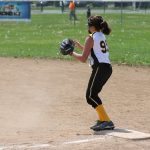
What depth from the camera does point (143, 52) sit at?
21547mm

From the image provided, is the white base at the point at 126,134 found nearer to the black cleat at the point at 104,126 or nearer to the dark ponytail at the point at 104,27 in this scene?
the black cleat at the point at 104,126

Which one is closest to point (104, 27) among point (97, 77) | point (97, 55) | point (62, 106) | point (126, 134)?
point (97, 55)

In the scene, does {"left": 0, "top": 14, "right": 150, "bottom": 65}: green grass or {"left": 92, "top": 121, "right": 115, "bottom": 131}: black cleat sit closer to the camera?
{"left": 92, "top": 121, "right": 115, "bottom": 131}: black cleat

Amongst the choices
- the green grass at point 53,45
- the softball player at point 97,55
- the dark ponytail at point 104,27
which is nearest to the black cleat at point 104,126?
the softball player at point 97,55

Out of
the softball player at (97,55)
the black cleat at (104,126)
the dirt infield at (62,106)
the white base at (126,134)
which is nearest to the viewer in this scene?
the dirt infield at (62,106)

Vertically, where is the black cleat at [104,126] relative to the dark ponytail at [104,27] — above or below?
below

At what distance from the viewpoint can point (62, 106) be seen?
38.5ft

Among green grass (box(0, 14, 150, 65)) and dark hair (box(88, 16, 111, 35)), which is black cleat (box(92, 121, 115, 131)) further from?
green grass (box(0, 14, 150, 65))

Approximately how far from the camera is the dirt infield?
8.66 meters

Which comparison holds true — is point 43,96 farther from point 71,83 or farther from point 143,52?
point 143,52

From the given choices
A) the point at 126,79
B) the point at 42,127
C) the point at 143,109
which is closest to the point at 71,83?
the point at 126,79

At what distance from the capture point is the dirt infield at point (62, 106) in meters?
8.66

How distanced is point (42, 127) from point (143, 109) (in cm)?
247

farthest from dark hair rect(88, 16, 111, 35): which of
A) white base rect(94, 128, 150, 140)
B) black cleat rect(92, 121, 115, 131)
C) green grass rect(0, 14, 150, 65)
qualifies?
green grass rect(0, 14, 150, 65)
